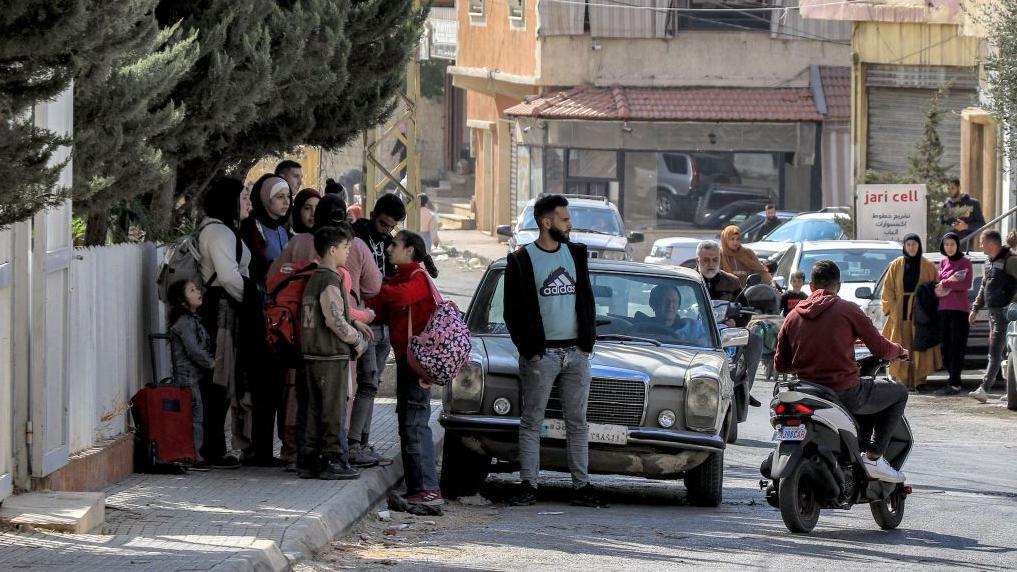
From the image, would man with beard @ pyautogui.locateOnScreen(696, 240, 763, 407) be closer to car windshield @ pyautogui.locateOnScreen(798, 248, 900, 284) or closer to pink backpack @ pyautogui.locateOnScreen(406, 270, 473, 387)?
pink backpack @ pyautogui.locateOnScreen(406, 270, 473, 387)

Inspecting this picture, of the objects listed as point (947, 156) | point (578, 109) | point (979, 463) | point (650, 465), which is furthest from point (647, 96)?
point (650, 465)

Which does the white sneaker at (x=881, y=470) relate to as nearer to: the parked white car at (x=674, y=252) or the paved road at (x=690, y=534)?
the paved road at (x=690, y=534)

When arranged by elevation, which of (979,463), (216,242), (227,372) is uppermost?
(216,242)

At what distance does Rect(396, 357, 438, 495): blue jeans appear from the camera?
1050 centimetres

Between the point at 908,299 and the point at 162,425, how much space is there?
11.2m

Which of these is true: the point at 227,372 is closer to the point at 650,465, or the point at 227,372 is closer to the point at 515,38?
the point at 650,465

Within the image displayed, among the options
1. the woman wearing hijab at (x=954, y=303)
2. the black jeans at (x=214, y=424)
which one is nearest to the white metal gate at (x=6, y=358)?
the black jeans at (x=214, y=424)

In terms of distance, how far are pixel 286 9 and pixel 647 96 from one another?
29687 millimetres

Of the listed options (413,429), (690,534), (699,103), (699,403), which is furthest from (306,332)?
(699,103)

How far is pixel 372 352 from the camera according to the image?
11.2 m

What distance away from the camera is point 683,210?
41.8 m

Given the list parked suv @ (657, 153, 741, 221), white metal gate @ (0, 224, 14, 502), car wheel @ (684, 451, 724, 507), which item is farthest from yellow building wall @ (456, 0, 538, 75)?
white metal gate @ (0, 224, 14, 502)

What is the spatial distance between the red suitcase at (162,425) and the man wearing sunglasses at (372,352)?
1.14m

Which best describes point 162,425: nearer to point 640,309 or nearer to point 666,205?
point 640,309
